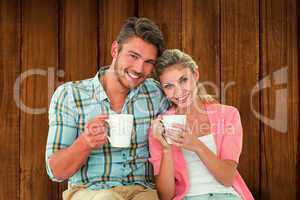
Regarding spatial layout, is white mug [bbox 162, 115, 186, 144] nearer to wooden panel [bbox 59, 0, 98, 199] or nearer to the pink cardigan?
the pink cardigan

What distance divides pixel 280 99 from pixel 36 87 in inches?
37.5

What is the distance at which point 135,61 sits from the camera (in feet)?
5.81

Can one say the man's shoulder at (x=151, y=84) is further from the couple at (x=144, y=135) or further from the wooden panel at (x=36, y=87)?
the wooden panel at (x=36, y=87)

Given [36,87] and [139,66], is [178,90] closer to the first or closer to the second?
[139,66]

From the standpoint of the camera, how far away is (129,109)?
72.7 inches

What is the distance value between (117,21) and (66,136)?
0.54m

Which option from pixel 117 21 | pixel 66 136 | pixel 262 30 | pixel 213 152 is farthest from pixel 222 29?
pixel 66 136

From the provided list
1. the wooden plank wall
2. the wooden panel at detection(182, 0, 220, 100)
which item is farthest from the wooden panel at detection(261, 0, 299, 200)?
the wooden panel at detection(182, 0, 220, 100)

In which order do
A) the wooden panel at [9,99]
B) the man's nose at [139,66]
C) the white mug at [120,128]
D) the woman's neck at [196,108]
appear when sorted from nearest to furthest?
1. the white mug at [120,128]
2. the man's nose at [139,66]
3. the woman's neck at [196,108]
4. the wooden panel at [9,99]

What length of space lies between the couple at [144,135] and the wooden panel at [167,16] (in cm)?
24

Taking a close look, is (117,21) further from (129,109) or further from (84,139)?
(84,139)

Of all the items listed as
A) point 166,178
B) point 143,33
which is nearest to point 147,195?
point 166,178

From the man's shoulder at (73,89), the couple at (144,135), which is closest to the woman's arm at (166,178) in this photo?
the couple at (144,135)

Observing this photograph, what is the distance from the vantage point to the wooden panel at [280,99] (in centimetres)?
207
